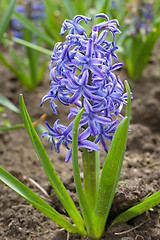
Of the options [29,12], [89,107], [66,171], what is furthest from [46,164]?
[29,12]

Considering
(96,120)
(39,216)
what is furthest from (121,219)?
(96,120)

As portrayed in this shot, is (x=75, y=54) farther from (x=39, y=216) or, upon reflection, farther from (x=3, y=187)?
(x=3, y=187)

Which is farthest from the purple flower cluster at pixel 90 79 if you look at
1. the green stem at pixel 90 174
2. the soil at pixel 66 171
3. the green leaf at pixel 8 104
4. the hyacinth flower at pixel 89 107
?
the green leaf at pixel 8 104

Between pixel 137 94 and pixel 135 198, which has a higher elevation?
pixel 135 198

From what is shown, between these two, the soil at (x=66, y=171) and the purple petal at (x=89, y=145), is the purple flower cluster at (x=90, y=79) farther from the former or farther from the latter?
the soil at (x=66, y=171)

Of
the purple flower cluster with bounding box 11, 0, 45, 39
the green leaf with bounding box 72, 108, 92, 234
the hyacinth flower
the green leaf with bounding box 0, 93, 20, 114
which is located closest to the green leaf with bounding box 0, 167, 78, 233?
the hyacinth flower
